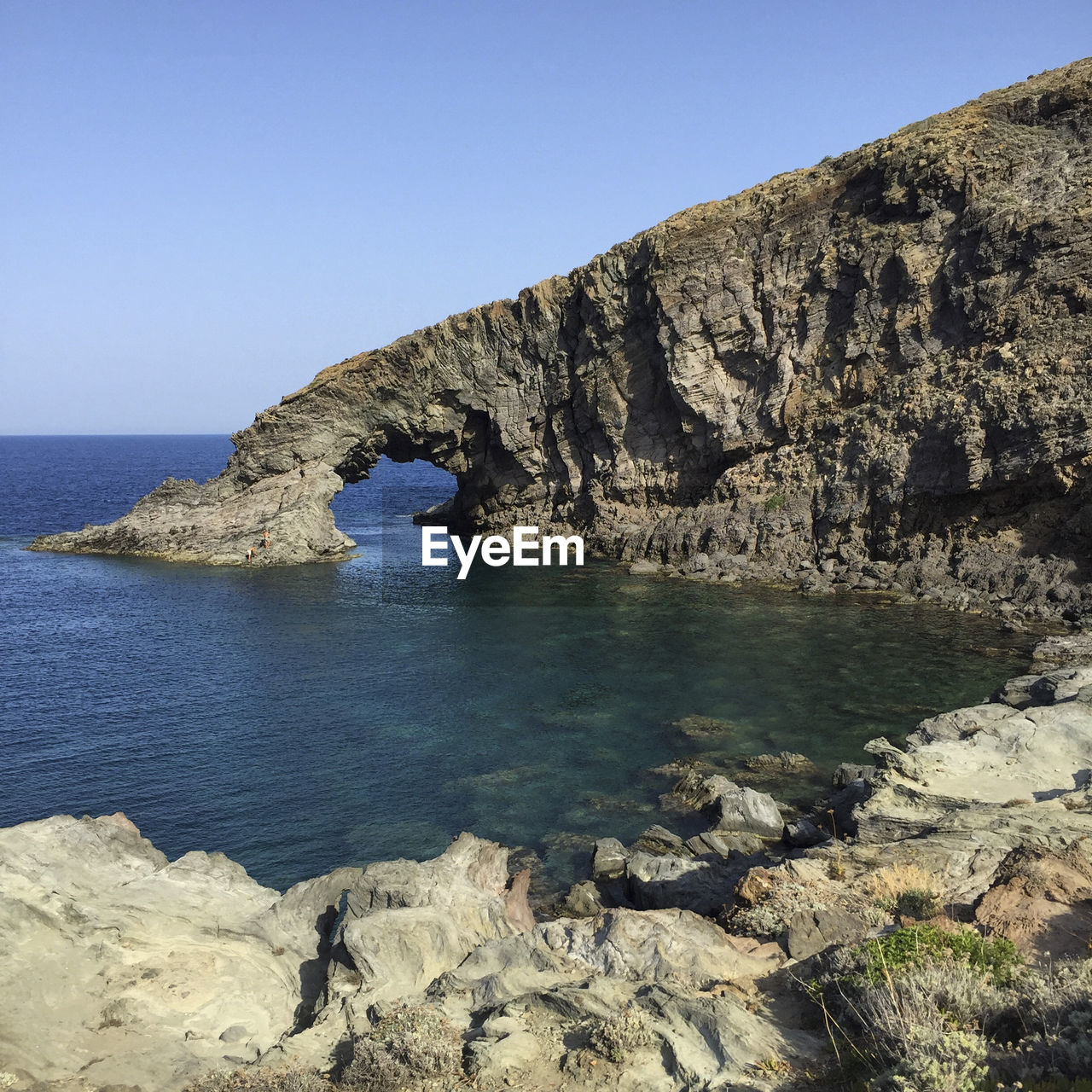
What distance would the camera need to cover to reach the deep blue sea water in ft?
85.6

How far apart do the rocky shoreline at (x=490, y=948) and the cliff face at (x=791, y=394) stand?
32335 millimetres

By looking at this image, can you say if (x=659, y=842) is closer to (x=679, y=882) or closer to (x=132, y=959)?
(x=679, y=882)

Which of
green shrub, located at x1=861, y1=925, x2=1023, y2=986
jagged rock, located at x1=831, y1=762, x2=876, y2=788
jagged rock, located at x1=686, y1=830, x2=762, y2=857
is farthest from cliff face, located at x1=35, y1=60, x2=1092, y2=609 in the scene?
green shrub, located at x1=861, y1=925, x2=1023, y2=986

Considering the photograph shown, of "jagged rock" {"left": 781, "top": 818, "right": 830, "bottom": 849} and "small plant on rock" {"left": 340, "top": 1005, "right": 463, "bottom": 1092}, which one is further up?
"small plant on rock" {"left": 340, "top": 1005, "right": 463, "bottom": 1092}

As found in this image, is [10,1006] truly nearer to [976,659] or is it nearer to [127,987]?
[127,987]

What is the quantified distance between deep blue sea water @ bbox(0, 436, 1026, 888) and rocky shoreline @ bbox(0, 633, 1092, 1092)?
5754mm

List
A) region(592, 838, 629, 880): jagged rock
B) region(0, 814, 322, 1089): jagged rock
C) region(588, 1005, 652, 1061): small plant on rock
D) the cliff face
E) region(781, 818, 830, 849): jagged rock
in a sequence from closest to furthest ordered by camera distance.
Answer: region(588, 1005, 652, 1061): small plant on rock → region(0, 814, 322, 1089): jagged rock → region(592, 838, 629, 880): jagged rock → region(781, 818, 830, 849): jagged rock → the cliff face

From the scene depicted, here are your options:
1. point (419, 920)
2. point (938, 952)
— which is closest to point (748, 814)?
point (419, 920)

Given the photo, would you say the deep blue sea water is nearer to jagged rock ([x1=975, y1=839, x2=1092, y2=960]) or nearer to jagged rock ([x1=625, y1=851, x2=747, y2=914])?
jagged rock ([x1=625, y1=851, x2=747, y2=914])

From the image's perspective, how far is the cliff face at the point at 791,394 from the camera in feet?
160

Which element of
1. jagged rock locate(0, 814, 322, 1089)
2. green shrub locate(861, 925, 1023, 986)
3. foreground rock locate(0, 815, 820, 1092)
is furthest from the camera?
jagged rock locate(0, 814, 322, 1089)

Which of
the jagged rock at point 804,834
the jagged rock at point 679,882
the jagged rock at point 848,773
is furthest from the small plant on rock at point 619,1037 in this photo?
the jagged rock at point 848,773

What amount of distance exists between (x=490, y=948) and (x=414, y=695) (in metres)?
21.8

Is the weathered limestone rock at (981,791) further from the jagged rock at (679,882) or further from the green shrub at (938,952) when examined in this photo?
the jagged rock at (679,882)
